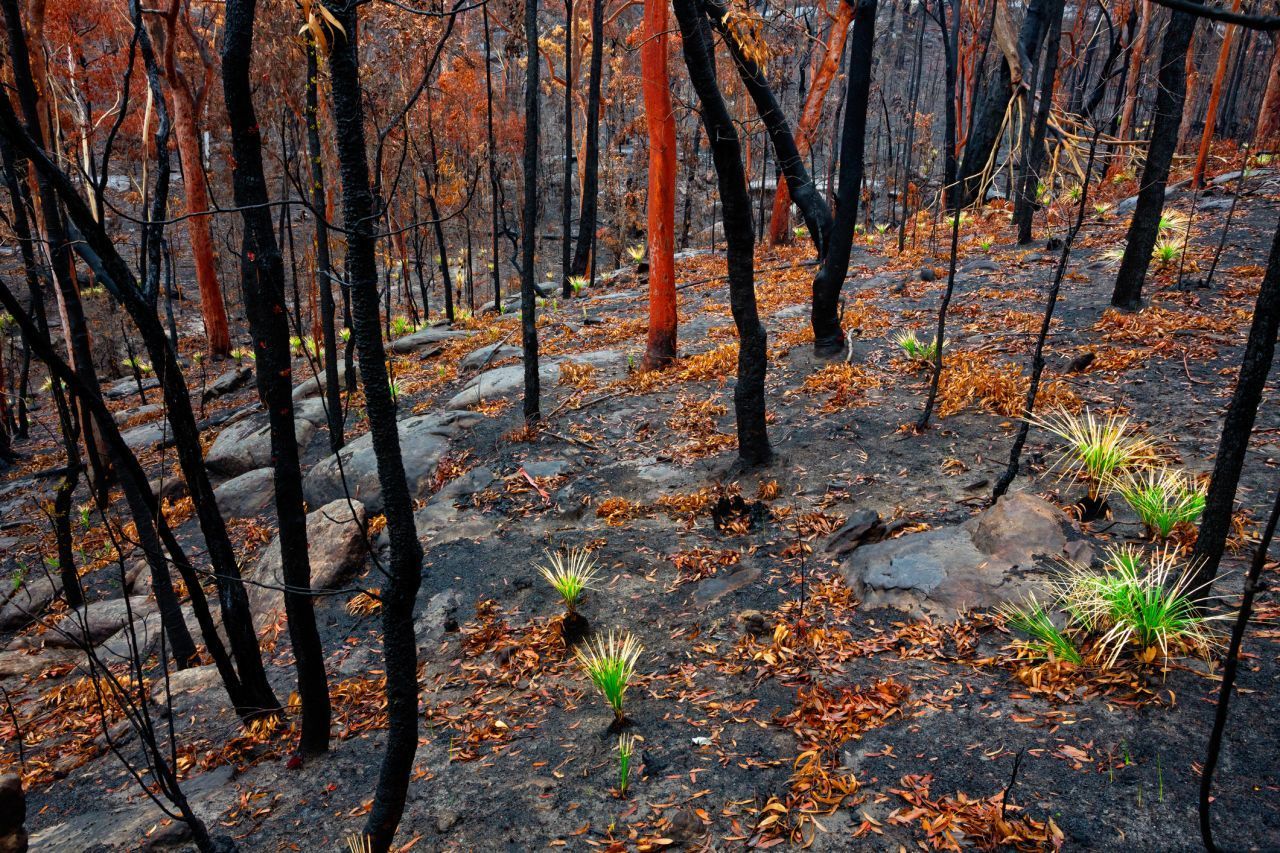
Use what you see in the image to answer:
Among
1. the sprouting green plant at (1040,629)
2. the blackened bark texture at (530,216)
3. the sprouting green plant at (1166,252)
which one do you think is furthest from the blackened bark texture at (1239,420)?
the sprouting green plant at (1166,252)

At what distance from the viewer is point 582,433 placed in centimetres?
760

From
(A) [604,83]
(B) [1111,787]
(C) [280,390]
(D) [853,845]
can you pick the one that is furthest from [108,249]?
(A) [604,83]

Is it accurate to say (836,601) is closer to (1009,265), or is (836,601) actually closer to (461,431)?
(461,431)

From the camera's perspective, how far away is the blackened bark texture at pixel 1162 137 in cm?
630

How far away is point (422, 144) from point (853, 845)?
1941 cm

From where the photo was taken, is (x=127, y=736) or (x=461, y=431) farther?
(x=461, y=431)

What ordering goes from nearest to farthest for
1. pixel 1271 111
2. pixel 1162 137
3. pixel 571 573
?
1. pixel 571 573
2. pixel 1162 137
3. pixel 1271 111

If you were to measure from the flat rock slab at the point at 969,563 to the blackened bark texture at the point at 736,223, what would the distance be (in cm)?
188

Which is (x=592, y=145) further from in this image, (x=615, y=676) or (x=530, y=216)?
(x=615, y=676)

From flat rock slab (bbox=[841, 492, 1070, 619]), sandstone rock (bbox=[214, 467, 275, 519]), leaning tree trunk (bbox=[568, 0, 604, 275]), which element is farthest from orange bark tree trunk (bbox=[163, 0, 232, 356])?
flat rock slab (bbox=[841, 492, 1070, 619])

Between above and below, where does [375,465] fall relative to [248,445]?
above

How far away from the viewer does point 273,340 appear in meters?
3.12

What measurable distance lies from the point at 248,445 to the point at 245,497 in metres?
1.78

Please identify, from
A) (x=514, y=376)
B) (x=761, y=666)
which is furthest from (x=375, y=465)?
(x=761, y=666)
